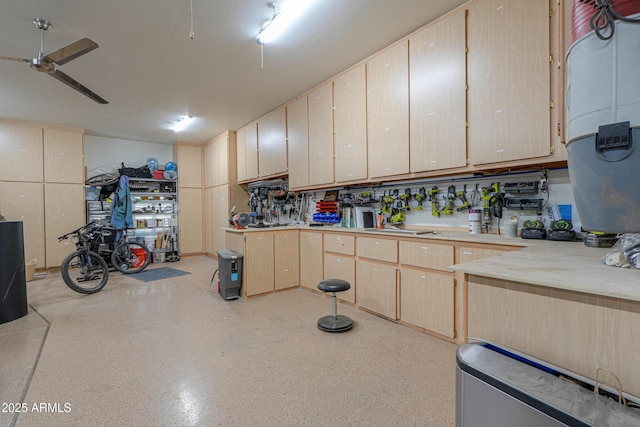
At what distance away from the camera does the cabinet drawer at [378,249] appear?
3127 mm

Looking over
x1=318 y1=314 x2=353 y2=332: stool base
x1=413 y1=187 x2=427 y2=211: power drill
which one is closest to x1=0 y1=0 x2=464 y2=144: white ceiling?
x1=413 y1=187 x2=427 y2=211: power drill

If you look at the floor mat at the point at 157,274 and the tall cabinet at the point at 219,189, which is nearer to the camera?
the floor mat at the point at 157,274

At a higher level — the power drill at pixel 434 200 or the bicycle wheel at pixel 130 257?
the power drill at pixel 434 200

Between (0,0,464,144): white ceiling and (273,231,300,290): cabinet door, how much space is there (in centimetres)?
232

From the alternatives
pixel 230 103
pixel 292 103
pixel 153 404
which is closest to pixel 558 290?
pixel 153 404

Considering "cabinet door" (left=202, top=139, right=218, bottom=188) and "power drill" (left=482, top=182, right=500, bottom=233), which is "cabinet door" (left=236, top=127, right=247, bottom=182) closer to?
"cabinet door" (left=202, top=139, right=218, bottom=188)

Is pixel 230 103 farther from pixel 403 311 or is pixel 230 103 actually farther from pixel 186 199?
pixel 403 311

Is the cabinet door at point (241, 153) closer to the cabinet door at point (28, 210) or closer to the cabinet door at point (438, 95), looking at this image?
the cabinet door at point (28, 210)

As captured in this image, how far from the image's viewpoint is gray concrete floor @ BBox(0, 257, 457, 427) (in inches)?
70.3

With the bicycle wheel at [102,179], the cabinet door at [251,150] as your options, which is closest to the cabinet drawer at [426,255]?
the cabinet door at [251,150]

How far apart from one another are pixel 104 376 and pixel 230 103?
167 inches

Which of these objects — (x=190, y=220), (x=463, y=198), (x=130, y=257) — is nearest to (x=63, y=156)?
(x=130, y=257)

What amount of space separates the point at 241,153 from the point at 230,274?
336 centimetres

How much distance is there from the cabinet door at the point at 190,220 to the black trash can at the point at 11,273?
4.00 meters
